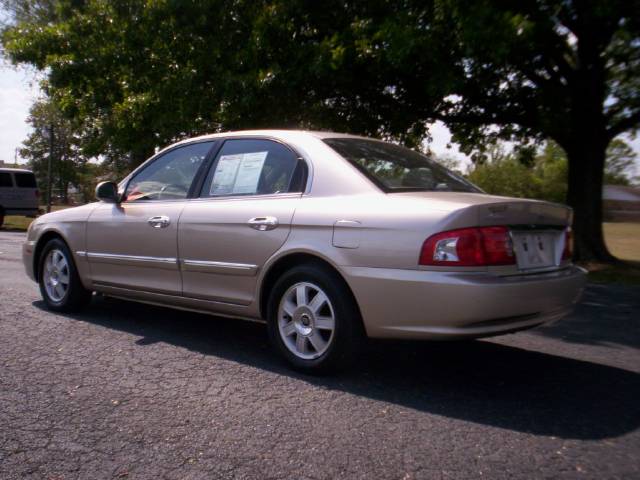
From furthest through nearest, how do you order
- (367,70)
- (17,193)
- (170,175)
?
1. (17,193)
2. (367,70)
3. (170,175)

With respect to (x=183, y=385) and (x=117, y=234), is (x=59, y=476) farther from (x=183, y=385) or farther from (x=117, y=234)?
(x=117, y=234)

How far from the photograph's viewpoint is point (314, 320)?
405cm

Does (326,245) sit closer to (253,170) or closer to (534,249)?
(253,170)

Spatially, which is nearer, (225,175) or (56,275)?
(225,175)

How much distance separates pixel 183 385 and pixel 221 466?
117 cm

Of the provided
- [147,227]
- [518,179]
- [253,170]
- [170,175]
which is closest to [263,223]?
[253,170]

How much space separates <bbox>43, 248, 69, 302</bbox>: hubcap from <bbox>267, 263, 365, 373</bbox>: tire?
2648 millimetres

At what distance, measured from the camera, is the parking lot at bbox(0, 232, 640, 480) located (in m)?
2.82

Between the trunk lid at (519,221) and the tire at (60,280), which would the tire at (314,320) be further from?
the tire at (60,280)

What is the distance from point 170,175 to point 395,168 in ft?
6.40

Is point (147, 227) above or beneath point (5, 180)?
beneath

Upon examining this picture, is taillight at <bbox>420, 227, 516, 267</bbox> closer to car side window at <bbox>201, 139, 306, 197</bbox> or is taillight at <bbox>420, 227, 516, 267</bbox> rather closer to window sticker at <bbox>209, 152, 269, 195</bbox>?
car side window at <bbox>201, 139, 306, 197</bbox>

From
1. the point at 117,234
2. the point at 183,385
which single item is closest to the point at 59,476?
the point at 183,385

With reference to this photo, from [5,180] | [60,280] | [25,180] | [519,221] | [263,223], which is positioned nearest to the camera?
[519,221]
